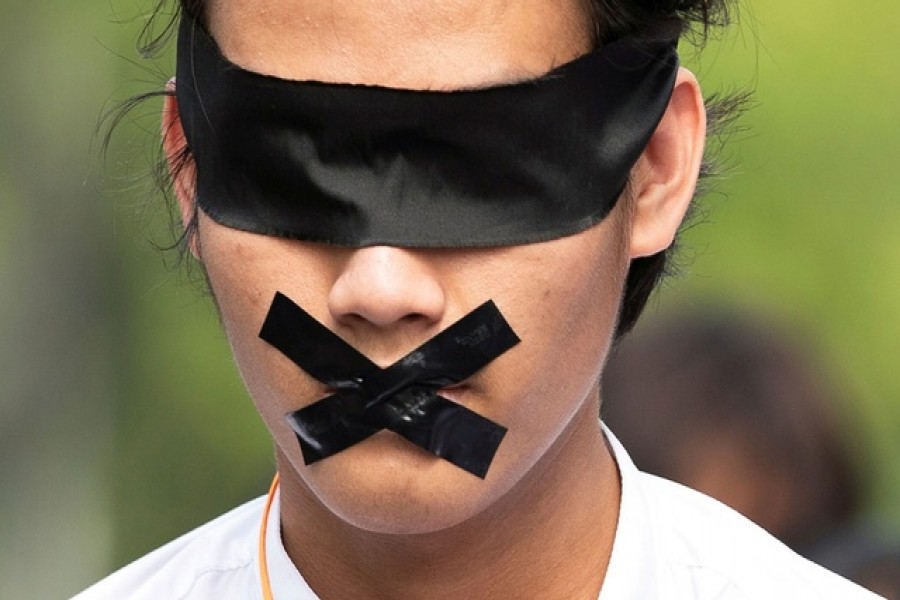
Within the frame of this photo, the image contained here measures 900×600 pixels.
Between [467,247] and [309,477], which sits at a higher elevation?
[467,247]

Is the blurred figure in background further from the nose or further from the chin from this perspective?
the nose

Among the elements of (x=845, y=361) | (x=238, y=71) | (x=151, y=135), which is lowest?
(x=845, y=361)

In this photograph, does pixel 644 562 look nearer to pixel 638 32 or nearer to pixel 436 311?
pixel 436 311

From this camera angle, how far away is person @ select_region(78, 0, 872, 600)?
2.42 m

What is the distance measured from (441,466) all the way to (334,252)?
14.3 inches

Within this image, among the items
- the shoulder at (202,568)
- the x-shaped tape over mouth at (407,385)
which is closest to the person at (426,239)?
→ the x-shaped tape over mouth at (407,385)

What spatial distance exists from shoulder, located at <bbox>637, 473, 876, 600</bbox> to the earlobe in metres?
0.95

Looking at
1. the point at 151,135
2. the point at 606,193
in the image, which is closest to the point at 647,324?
the point at 151,135

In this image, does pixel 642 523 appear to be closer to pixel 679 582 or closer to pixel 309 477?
pixel 679 582

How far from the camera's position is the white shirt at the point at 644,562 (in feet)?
9.32

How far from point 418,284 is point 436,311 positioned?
0.16 ft

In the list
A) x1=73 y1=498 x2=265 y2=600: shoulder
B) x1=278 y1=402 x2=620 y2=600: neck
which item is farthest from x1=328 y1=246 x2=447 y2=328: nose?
x1=73 y1=498 x2=265 y2=600: shoulder

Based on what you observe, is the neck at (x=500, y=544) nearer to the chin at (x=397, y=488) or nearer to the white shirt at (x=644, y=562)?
the white shirt at (x=644, y=562)

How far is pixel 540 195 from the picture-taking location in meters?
2.49
